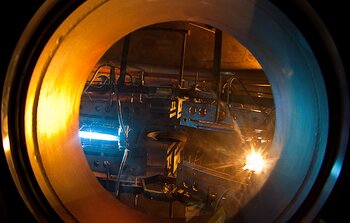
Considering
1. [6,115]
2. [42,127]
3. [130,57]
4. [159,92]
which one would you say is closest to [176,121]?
[159,92]

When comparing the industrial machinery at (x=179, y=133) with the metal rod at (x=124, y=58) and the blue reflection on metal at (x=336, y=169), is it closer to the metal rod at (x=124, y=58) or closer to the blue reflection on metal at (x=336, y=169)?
the metal rod at (x=124, y=58)

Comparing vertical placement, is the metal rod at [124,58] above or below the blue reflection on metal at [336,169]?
above

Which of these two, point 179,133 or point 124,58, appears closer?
point 124,58

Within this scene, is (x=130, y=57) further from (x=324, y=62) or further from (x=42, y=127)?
(x=324, y=62)

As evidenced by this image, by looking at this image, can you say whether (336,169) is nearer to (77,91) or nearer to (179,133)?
(77,91)

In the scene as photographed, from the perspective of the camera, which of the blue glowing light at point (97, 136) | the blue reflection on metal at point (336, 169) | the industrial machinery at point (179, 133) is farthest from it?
the blue glowing light at point (97, 136)

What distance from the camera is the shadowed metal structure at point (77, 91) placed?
3.48 feet

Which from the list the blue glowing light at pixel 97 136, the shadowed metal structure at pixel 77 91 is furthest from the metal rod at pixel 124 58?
the blue glowing light at pixel 97 136

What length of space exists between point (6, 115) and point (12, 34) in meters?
0.28

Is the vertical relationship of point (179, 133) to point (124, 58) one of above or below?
below

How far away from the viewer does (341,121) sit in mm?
1002

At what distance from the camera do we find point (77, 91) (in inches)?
82.3

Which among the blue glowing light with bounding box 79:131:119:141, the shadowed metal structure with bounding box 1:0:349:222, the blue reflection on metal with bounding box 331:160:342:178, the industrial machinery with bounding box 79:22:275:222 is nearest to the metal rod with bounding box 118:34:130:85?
the industrial machinery with bounding box 79:22:275:222

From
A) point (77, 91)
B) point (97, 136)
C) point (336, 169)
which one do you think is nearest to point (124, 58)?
point (77, 91)
